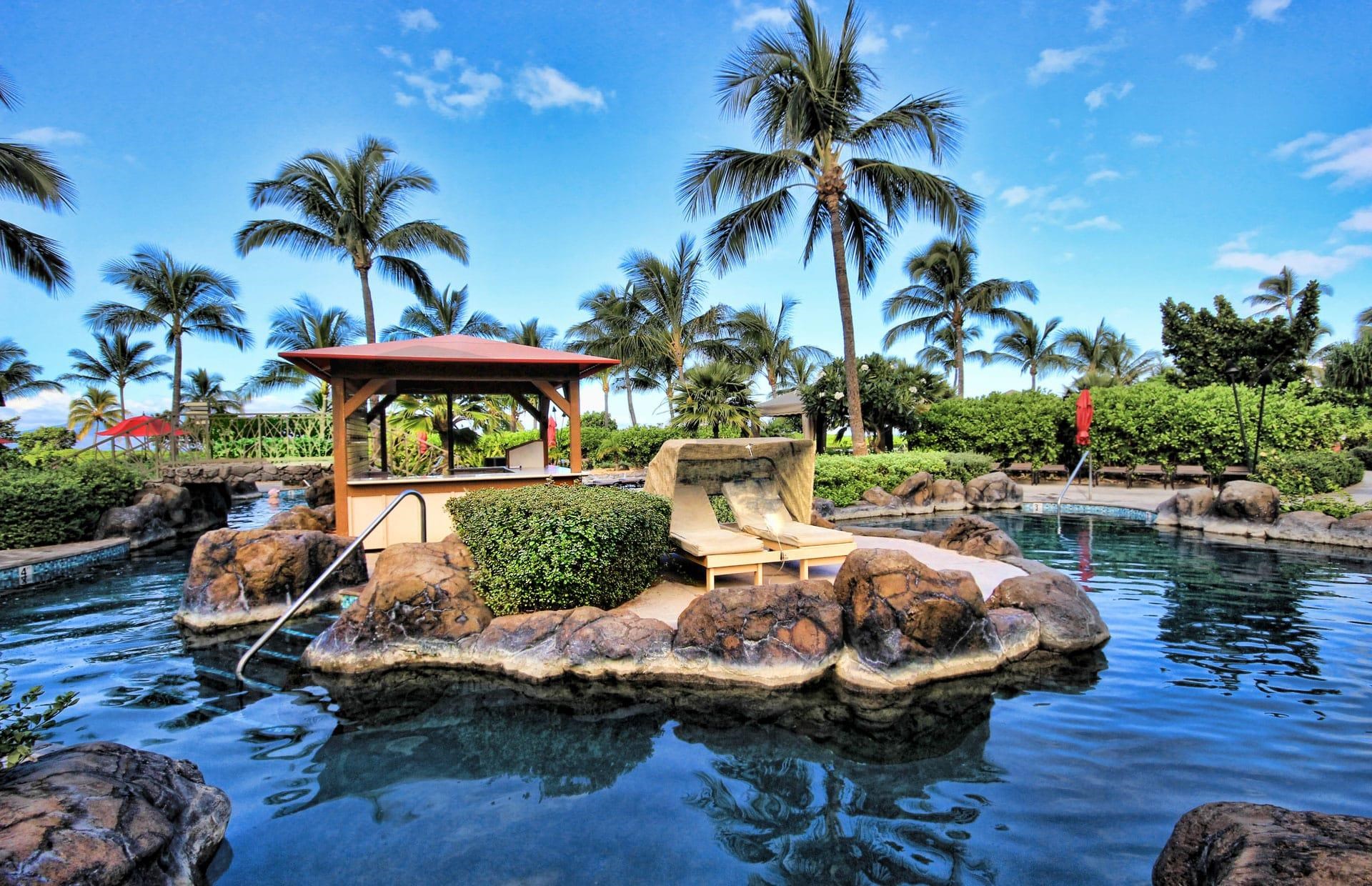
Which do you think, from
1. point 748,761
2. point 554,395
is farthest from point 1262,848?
point 554,395

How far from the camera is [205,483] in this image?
1552cm

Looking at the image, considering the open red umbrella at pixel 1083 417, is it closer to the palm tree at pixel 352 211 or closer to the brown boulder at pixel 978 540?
the brown boulder at pixel 978 540

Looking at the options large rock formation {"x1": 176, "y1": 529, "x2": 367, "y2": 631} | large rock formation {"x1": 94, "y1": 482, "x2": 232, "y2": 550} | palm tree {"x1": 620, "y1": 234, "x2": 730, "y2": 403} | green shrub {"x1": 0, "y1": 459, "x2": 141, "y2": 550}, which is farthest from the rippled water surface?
palm tree {"x1": 620, "y1": 234, "x2": 730, "y2": 403}

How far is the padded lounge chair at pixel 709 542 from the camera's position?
605cm

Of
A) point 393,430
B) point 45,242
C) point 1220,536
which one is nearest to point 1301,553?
point 1220,536

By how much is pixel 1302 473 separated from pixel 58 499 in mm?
22536

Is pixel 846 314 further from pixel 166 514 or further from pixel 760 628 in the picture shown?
pixel 166 514

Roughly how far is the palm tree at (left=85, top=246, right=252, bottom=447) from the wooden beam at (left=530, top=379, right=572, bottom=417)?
805 inches

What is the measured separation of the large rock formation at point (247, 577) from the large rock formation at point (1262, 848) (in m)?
7.66

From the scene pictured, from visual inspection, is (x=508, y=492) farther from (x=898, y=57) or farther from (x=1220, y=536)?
(x=898, y=57)

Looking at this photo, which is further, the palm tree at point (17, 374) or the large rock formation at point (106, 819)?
the palm tree at point (17, 374)

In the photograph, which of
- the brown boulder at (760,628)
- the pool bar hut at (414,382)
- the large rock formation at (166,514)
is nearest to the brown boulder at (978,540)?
the brown boulder at (760,628)

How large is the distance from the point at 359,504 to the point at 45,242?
34.2ft

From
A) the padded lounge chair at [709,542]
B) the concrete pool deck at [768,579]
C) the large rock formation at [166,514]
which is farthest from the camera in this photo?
the large rock formation at [166,514]
